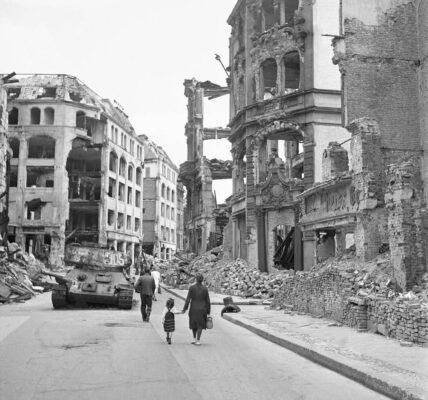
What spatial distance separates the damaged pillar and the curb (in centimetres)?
355

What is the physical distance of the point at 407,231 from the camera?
13.1 m

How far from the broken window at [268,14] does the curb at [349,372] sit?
24731 millimetres

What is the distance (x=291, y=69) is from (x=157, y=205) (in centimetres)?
4760

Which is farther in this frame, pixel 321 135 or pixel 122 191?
pixel 122 191

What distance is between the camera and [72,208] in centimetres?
6062

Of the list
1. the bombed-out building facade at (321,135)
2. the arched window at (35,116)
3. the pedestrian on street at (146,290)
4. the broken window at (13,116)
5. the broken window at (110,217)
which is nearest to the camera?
the pedestrian on street at (146,290)

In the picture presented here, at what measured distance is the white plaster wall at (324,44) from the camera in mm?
30219

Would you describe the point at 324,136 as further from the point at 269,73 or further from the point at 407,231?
the point at 407,231

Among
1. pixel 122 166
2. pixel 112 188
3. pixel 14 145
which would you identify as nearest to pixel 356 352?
pixel 14 145

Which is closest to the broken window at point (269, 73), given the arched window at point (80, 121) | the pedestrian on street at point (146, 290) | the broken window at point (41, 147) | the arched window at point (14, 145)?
the pedestrian on street at point (146, 290)

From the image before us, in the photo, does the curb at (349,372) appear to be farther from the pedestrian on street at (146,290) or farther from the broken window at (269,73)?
the broken window at (269,73)

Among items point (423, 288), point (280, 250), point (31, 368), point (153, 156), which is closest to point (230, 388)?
point (31, 368)

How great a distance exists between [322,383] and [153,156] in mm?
74095

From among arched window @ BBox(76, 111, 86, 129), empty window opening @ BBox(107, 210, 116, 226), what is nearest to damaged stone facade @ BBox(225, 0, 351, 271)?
arched window @ BBox(76, 111, 86, 129)
